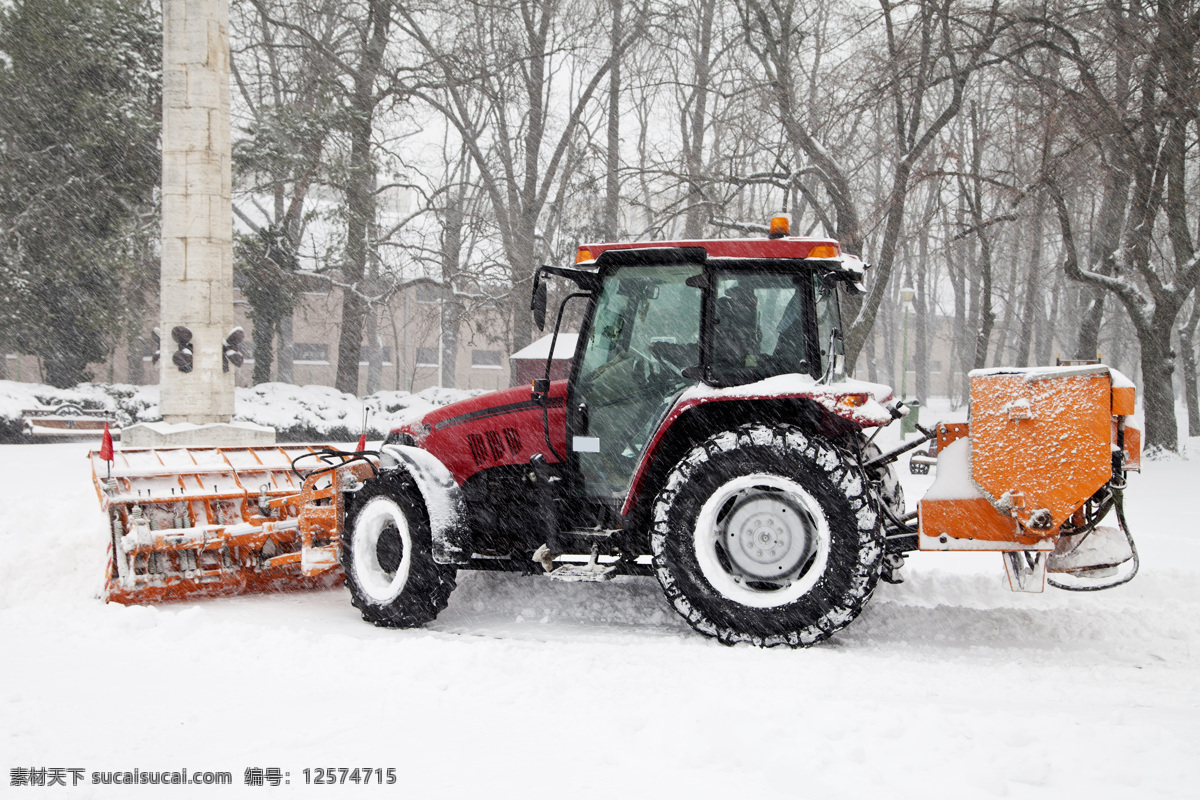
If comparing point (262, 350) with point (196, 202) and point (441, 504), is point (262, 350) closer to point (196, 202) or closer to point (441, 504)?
point (196, 202)

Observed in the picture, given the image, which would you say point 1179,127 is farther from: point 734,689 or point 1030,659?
point 734,689

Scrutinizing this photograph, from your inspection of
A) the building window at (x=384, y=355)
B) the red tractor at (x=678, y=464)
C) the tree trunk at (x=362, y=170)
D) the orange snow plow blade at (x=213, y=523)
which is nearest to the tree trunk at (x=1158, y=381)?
the red tractor at (x=678, y=464)

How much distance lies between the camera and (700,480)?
468 cm

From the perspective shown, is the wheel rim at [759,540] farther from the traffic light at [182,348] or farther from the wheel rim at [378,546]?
the traffic light at [182,348]

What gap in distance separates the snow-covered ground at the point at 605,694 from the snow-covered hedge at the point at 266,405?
14431 mm

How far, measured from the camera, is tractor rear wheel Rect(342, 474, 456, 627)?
17.2ft

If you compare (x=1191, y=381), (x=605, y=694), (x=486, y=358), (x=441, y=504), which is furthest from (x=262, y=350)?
(x=486, y=358)

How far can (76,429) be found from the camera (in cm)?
1769

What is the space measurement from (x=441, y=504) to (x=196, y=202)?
27.6 feet

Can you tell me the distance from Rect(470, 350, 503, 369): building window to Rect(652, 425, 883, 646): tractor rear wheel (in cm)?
4873

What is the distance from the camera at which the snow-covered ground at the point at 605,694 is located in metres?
2.92

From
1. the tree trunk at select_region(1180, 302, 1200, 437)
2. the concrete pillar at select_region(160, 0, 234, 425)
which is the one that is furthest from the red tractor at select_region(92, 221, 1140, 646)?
the tree trunk at select_region(1180, 302, 1200, 437)

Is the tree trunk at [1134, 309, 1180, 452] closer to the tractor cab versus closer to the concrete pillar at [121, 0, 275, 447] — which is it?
the tractor cab

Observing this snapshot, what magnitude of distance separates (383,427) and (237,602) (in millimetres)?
16363
